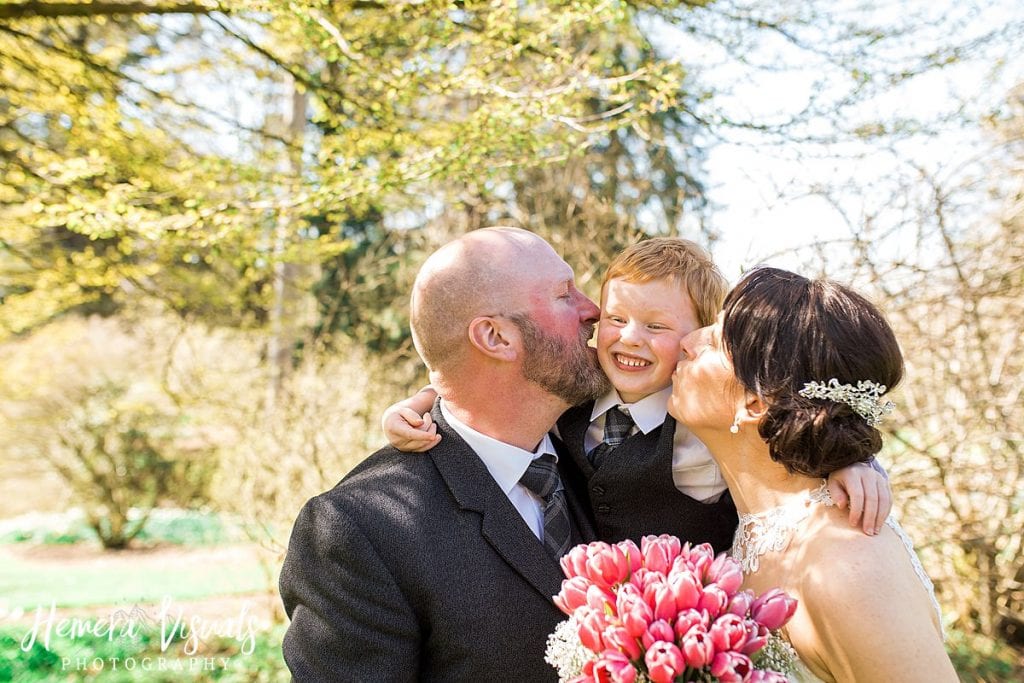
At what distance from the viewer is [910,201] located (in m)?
4.89

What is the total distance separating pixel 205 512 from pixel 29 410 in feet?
8.13

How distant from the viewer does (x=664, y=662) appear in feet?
5.12

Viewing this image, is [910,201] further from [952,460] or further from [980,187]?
[952,460]

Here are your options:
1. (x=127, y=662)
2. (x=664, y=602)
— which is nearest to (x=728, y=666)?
(x=664, y=602)

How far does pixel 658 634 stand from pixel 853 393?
2.78 feet

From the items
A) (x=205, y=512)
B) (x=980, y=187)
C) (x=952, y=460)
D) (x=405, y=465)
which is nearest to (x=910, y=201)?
(x=980, y=187)

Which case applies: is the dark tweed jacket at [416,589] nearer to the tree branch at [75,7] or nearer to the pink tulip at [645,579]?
the pink tulip at [645,579]

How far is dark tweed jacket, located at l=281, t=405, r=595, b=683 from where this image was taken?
6.91 ft

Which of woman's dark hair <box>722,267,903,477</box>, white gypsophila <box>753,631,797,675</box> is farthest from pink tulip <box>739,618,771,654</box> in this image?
woman's dark hair <box>722,267,903,477</box>

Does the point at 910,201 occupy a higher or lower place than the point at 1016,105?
lower

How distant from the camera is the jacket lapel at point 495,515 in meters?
2.23

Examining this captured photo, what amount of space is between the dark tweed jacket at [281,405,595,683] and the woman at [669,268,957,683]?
60 centimetres

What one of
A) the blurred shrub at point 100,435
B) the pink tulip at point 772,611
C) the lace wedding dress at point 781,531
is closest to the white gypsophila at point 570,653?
the pink tulip at point 772,611

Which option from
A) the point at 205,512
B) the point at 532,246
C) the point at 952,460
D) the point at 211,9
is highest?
the point at 211,9
